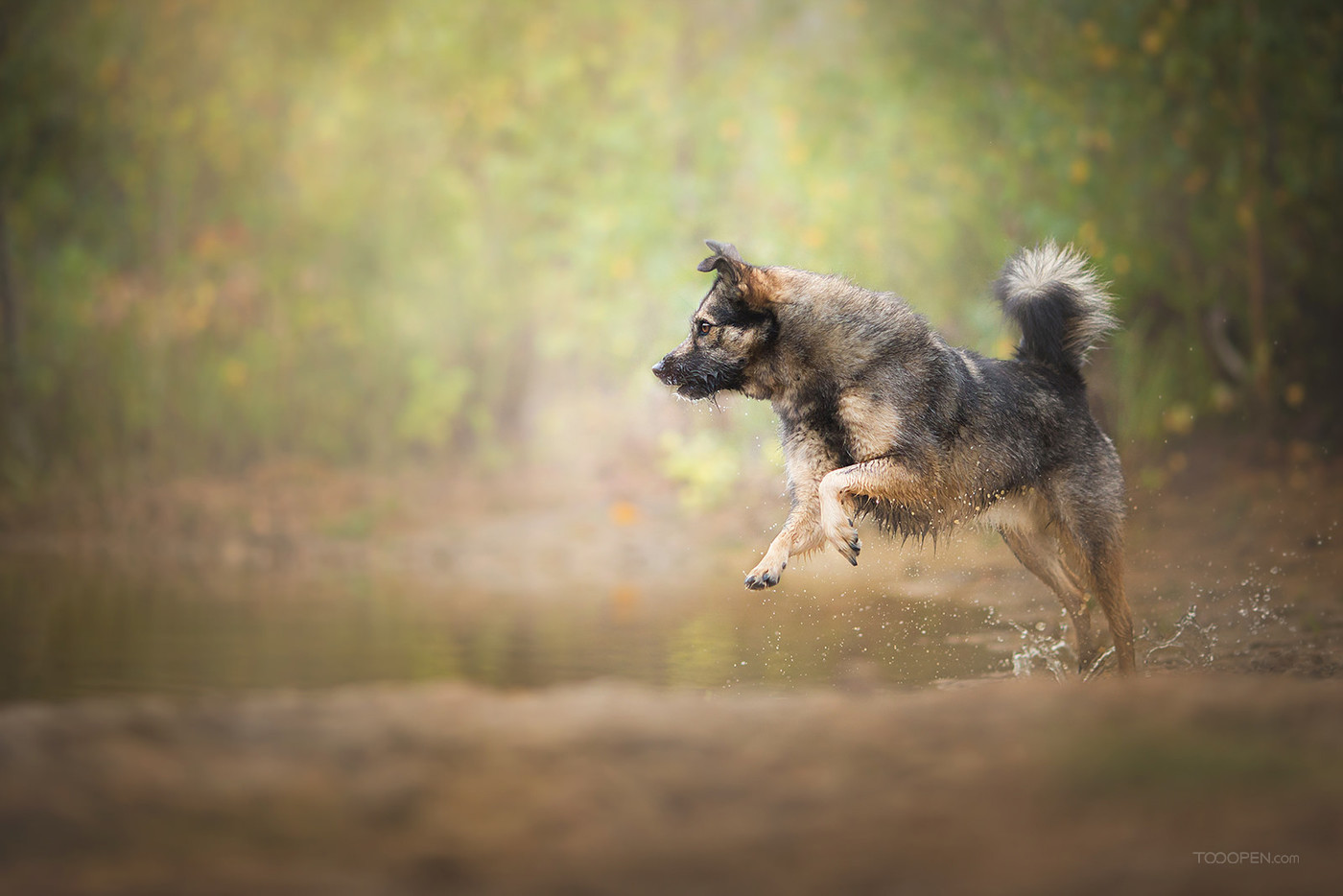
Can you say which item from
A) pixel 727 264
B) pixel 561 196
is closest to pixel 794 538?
pixel 727 264

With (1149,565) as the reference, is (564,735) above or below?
below

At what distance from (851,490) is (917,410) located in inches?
20.1

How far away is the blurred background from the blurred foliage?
4cm

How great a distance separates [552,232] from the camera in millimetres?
13031

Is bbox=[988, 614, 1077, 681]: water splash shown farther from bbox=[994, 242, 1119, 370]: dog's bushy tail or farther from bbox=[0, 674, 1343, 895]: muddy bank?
bbox=[0, 674, 1343, 895]: muddy bank

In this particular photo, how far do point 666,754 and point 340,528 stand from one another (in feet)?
26.0

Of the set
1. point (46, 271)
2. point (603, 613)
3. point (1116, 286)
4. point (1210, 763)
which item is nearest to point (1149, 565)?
point (1116, 286)

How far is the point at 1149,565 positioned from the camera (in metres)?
7.52

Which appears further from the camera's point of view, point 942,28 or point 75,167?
point 75,167

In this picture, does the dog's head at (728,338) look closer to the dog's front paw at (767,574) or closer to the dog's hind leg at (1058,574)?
the dog's front paw at (767,574)

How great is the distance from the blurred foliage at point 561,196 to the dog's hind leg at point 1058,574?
368 cm

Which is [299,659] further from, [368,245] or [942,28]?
[368,245]

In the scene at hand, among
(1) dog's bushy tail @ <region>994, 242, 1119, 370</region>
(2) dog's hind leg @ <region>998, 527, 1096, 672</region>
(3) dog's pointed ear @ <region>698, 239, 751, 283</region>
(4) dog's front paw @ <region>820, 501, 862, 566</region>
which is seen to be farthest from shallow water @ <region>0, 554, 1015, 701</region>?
(3) dog's pointed ear @ <region>698, 239, 751, 283</region>

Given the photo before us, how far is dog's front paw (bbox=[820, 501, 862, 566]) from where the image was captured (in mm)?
4477
